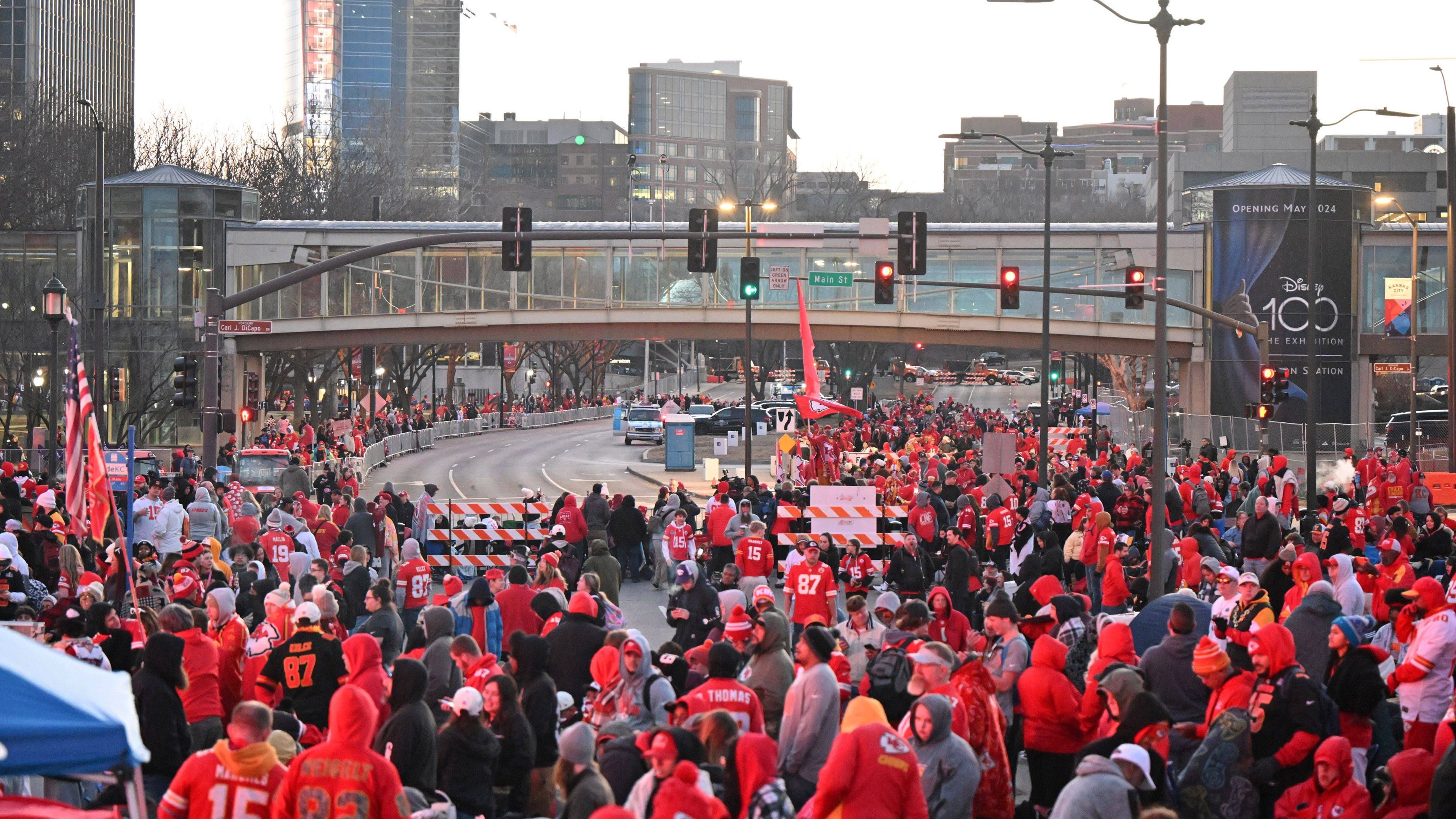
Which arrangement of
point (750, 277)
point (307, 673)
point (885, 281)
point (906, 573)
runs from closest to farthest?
point (307, 673), point (906, 573), point (750, 277), point (885, 281)

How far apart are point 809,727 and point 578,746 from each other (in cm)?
205

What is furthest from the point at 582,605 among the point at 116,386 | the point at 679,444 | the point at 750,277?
the point at 679,444

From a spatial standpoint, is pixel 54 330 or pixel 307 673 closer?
pixel 307 673

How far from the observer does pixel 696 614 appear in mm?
A: 13727

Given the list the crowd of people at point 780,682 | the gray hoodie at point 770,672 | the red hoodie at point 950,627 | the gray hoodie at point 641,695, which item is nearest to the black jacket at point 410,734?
the crowd of people at point 780,682

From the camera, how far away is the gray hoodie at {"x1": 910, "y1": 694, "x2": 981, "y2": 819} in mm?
8164

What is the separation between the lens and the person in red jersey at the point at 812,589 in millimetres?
14656

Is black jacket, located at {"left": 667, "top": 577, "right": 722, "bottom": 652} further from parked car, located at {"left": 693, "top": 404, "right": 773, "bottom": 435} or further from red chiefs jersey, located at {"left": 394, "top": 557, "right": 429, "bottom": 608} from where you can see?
parked car, located at {"left": 693, "top": 404, "right": 773, "bottom": 435}

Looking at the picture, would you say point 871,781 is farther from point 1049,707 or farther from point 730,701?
point 1049,707

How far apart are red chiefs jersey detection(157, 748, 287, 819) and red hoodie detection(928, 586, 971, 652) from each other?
6.23 m

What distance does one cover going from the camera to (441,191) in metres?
151

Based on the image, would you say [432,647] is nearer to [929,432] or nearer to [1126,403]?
[929,432]

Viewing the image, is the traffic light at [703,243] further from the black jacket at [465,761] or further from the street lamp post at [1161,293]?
the black jacket at [465,761]

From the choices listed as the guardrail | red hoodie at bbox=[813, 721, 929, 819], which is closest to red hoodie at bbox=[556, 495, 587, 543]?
red hoodie at bbox=[813, 721, 929, 819]
